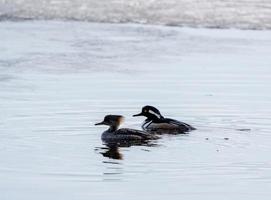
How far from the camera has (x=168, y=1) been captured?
1005 inches

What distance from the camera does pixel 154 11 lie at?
24.1 meters

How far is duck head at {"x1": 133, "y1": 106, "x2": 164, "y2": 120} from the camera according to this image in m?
14.1

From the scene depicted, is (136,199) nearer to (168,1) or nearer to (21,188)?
(21,188)

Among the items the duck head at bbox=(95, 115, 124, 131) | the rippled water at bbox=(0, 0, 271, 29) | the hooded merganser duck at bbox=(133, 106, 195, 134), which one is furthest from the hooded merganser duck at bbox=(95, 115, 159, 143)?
the rippled water at bbox=(0, 0, 271, 29)

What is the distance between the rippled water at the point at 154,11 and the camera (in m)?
22.8

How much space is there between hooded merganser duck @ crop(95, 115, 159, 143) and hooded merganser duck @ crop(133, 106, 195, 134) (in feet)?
1.09

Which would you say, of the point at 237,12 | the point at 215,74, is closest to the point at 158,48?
the point at 215,74

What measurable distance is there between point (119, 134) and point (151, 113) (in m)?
0.86

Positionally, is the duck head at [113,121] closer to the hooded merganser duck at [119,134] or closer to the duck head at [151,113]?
the hooded merganser duck at [119,134]

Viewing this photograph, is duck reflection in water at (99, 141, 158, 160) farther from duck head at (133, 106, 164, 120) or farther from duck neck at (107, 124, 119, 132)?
Result: duck head at (133, 106, 164, 120)

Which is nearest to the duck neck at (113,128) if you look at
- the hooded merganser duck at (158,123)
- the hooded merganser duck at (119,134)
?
the hooded merganser duck at (119,134)

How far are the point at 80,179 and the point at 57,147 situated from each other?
1871mm

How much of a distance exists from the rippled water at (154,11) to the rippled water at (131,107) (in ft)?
1.94

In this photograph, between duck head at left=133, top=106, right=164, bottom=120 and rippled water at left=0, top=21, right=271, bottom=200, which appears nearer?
rippled water at left=0, top=21, right=271, bottom=200
